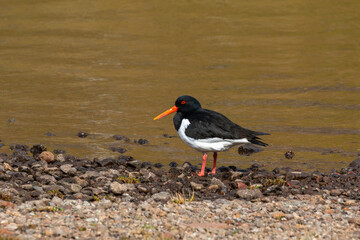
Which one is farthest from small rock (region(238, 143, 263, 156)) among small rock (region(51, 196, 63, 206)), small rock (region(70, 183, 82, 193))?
small rock (region(51, 196, 63, 206))

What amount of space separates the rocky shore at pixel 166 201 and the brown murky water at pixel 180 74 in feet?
6.42

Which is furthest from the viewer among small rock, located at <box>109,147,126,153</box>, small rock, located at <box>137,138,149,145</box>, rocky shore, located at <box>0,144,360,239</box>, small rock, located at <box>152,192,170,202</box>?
small rock, located at <box>137,138,149,145</box>

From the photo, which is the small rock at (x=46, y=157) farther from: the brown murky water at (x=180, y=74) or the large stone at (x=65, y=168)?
the brown murky water at (x=180, y=74)

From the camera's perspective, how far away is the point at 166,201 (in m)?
9.88

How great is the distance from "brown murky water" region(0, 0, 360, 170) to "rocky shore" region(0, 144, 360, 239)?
1.96 m

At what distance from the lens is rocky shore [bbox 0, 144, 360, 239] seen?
838 cm

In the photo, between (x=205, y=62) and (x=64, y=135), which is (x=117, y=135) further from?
(x=205, y=62)

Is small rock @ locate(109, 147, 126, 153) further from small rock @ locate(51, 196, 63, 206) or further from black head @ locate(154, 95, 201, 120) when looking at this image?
small rock @ locate(51, 196, 63, 206)

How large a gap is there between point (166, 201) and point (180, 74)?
42.2 ft

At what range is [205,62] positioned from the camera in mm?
24453

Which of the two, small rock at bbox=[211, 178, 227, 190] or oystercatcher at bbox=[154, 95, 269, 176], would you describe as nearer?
small rock at bbox=[211, 178, 227, 190]

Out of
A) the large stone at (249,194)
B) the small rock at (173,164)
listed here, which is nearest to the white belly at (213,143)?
the small rock at (173,164)

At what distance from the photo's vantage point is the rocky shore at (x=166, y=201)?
8.38m

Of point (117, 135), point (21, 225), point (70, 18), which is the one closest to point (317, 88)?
point (117, 135)
